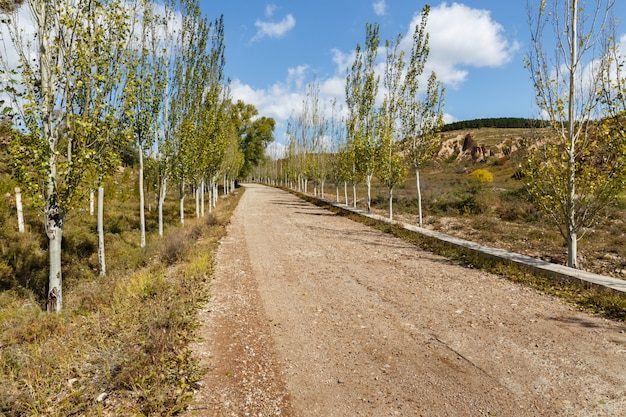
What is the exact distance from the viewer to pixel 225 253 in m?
11.6

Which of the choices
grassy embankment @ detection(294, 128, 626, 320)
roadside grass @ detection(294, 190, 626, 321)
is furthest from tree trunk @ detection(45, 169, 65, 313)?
grassy embankment @ detection(294, 128, 626, 320)

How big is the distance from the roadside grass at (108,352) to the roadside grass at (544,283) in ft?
23.2

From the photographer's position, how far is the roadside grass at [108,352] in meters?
3.79

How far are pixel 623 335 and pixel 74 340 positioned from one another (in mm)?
8323

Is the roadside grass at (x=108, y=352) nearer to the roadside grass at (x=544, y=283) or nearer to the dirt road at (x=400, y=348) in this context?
the dirt road at (x=400, y=348)

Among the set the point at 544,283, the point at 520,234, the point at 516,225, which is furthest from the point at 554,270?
the point at 516,225

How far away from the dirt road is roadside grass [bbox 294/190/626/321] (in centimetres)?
39

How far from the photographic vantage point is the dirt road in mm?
3869

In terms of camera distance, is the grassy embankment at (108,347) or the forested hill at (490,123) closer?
the grassy embankment at (108,347)

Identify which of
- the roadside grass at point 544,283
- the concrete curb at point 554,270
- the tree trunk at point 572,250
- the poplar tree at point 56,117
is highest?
the poplar tree at point 56,117

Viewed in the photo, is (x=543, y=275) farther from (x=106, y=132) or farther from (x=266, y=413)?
(x=106, y=132)

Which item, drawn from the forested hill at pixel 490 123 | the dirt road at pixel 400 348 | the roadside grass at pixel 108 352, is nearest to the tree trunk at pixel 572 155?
the dirt road at pixel 400 348

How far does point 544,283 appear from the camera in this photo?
8.09m

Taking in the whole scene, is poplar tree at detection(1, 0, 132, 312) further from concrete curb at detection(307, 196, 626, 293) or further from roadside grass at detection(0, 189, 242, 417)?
concrete curb at detection(307, 196, 626, 293)
